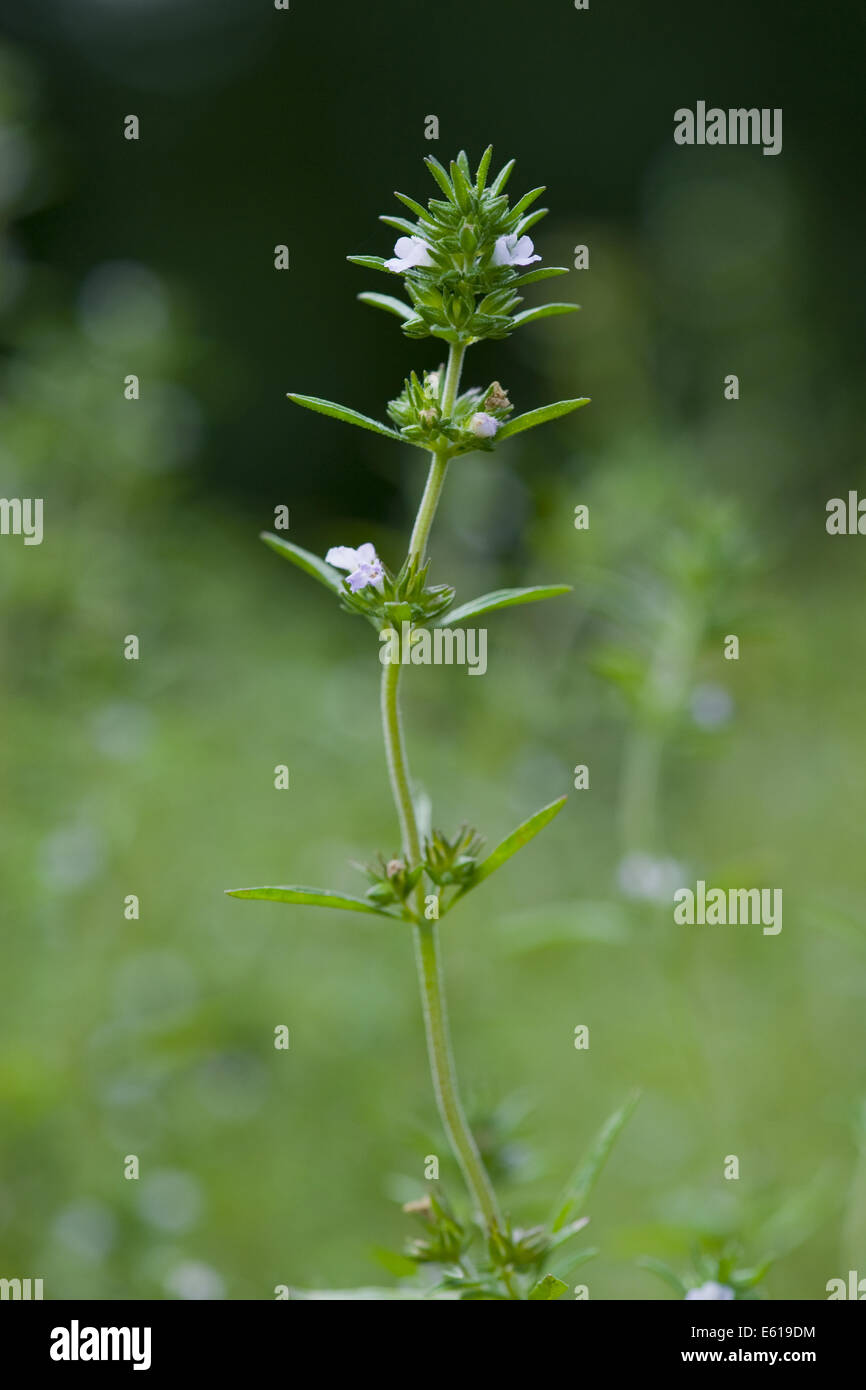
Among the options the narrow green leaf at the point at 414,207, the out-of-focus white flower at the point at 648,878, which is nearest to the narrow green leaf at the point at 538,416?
the narrow green leaf at the point at 414,207

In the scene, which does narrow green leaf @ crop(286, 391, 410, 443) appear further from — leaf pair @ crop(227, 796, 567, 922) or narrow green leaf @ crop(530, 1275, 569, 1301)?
narrow green leaf @ crop(530, 1275, 569, 1301)

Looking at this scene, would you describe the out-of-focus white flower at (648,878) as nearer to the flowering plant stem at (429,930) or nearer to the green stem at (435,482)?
the flowering plant stem at (429,930)

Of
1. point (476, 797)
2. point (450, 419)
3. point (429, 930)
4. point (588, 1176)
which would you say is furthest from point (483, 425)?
point (476, 797)

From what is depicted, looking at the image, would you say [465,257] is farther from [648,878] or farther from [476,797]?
[476,797]
